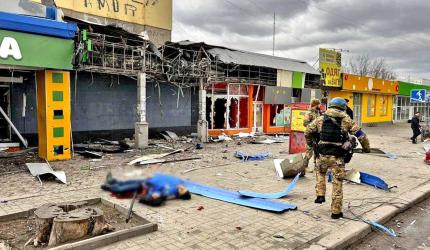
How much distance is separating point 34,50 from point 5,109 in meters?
4.41

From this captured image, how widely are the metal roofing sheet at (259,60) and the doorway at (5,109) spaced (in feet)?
32.2

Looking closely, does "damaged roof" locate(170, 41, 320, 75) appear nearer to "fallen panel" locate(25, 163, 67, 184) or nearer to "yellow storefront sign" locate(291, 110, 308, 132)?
"yellow storefront sign" locate(291, 110, 308, 132)

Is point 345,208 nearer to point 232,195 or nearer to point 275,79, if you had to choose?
point 232,195

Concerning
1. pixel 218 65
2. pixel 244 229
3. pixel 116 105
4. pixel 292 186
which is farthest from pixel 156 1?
pixel 244 229

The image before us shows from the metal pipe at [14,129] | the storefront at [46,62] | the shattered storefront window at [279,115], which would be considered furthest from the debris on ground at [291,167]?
the shattered storefront window at [279,115]

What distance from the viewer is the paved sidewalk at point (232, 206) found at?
16.2 ft

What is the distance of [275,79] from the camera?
23.4 m

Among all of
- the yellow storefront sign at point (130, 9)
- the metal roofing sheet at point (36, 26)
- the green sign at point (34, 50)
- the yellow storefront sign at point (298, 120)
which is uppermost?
the yellow storefront sign at point (130, 9)

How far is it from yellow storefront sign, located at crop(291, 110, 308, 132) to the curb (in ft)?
17.4

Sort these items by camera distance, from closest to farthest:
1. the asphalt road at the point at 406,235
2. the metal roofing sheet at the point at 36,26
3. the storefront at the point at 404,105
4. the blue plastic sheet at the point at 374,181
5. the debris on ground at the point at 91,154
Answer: the asphalt road at the point at 406,235 < the blue plastic sheet at the point at 374,181 < the metal roofing sheet at the point at 36,26 < the debris on ground at the point at 91,154 < the storefront at the point at 404,105

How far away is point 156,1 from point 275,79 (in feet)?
34.9

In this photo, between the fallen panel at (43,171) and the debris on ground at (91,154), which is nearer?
the fallen panel at (43,171)

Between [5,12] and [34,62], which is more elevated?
[5,12]

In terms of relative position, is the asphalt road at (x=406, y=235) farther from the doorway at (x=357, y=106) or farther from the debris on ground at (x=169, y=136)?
the doorway at (x=357, y=106)
